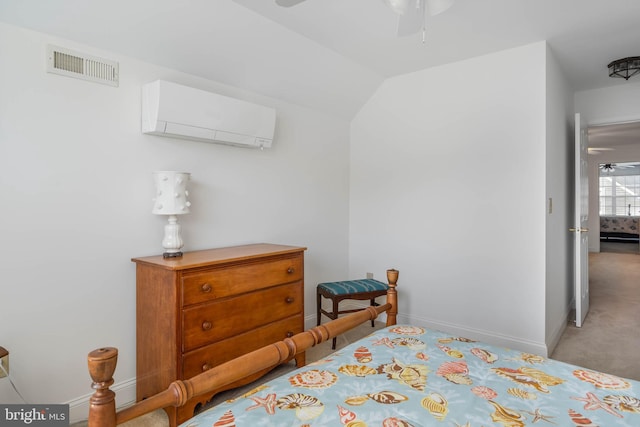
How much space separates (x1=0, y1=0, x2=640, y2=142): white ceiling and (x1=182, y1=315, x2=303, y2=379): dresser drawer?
1823 millimetres

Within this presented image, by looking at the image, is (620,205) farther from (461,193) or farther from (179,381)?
(179,381)

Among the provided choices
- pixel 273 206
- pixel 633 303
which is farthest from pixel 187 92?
pixel 633 303

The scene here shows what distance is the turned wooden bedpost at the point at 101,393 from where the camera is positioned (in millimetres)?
945

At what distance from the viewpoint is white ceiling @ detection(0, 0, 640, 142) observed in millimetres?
2049

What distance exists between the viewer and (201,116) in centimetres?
242

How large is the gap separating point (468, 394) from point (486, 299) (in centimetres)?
219

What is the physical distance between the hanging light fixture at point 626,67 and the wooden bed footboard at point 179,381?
3531mm

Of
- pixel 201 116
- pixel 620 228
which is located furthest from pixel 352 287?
pixel 620 228

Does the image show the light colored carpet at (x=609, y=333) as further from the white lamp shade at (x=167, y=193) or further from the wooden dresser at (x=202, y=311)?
the white lamp shade at (x=167, y=193)

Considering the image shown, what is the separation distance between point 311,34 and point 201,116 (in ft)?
3.52

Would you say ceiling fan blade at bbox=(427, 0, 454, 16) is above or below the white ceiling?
below

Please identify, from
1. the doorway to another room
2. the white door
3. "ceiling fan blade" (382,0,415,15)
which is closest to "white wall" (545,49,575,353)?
the white door

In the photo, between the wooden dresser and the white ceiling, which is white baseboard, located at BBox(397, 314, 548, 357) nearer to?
the wooden dresser

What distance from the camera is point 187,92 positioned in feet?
7.60
